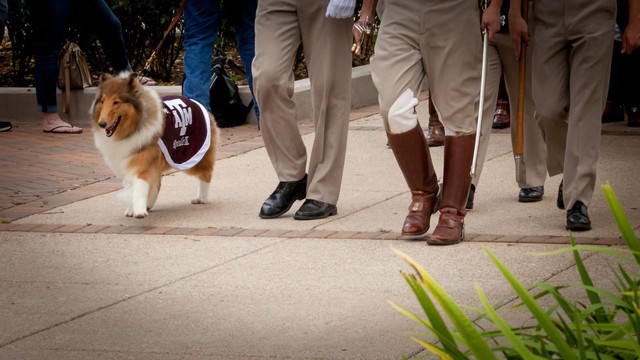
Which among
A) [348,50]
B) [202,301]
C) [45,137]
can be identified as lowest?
[45,137]

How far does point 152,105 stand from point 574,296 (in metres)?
3.28

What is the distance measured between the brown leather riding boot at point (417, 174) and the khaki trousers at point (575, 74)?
0.77 meters

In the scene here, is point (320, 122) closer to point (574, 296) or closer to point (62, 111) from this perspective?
point (574, 296)

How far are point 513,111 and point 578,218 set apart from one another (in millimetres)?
1060

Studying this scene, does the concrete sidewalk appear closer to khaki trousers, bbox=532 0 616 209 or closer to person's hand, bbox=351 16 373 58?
khaki trousers, bbox=532 0 616 209

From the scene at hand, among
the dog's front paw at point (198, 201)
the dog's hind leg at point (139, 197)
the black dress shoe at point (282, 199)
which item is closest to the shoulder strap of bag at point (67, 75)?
the dog's front paw at point (198, 201)

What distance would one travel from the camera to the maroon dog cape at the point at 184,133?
7.64 metres

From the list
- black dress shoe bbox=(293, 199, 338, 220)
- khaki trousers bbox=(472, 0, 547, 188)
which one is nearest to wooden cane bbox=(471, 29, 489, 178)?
khaki trousers bbox=(472, 0, 547, 188)

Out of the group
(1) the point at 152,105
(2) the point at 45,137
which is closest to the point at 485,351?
(1) the point at 152,105

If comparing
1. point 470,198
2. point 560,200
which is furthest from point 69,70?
point 560,200

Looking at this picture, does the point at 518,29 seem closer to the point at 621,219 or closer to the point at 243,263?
the point at 243,263

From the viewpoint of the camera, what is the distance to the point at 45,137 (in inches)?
433

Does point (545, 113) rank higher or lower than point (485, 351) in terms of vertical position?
lower

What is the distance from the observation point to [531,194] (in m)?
7.47
